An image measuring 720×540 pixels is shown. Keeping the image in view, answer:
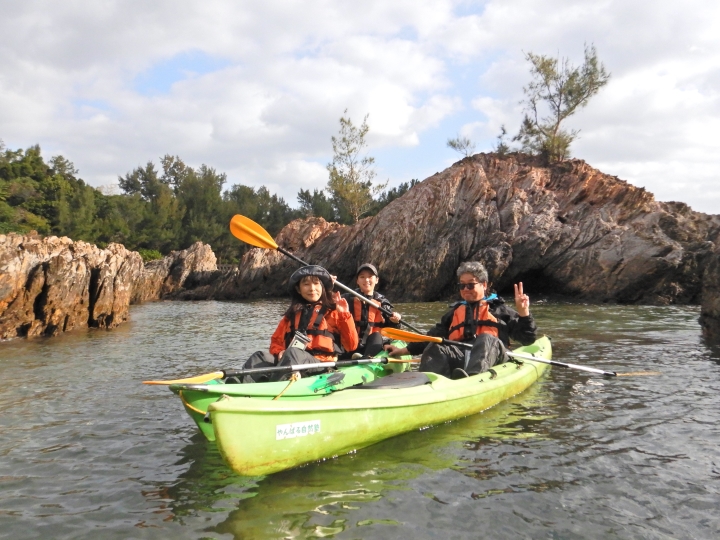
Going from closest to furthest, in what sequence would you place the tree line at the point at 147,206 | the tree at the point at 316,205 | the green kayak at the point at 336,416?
the green kayak at the point at 336,416
the tree line at the point at 147,206
the tree at the point at 316,205

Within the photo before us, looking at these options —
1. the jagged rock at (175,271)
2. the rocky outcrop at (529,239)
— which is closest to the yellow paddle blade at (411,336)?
the rocky outcrop at (529,239)

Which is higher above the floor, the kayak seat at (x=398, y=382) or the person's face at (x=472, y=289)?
the person's face at (x=472, y=289)

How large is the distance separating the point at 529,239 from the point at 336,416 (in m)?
18.0

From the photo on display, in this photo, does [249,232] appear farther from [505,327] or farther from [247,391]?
[247,391]

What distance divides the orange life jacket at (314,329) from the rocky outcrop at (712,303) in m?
7.34

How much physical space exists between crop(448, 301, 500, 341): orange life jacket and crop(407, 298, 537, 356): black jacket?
9cm

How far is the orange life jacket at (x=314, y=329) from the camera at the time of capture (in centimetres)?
534

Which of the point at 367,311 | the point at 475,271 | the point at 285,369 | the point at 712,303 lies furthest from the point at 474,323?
the point at 712,303

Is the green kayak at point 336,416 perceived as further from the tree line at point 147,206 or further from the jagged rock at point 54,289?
the tree line at point 147,206

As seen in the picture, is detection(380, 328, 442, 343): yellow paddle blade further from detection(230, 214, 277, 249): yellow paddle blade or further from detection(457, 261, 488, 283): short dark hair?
detection(230, 214, 277, 249): yellow paddle blade

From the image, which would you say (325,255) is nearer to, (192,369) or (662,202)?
(662,202)

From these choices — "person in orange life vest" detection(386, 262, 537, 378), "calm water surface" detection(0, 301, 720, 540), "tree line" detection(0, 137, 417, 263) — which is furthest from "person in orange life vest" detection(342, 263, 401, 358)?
"tree line" detection(0, 137, 417, 263)

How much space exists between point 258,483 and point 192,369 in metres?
4.55

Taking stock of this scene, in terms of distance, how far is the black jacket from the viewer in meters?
6.14
